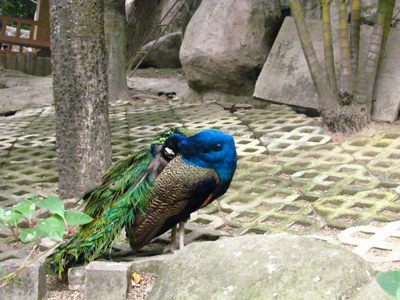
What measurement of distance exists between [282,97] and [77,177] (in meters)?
3.23

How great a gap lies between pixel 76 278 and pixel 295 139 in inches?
126

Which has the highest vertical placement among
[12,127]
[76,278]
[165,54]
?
[165,54]

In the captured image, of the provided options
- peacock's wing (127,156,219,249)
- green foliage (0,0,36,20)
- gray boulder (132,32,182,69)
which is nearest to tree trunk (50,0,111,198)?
peacock's wing (127,156,219,249)

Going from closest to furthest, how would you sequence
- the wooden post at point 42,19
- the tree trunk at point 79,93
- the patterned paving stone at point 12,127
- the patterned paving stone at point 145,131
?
1. the tree trunk at point 79,93
2. the patterned paving stone at point 145,131
3. the patterned paving stone at point 12,127
4. the wooden post at point 42,19

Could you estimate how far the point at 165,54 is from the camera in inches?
548

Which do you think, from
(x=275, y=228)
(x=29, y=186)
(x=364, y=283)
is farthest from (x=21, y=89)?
(x=364, y=283)

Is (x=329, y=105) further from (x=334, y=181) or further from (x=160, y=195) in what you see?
(x=160, y=195)

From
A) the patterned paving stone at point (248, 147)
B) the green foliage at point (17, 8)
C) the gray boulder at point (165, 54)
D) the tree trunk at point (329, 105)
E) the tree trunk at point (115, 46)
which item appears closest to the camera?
the patterned paving stone at point (248, 147)

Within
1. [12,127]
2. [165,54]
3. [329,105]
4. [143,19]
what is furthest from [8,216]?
[143,19]

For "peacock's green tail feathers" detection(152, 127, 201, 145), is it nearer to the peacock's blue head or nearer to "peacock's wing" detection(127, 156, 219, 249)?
the peacock's blue head

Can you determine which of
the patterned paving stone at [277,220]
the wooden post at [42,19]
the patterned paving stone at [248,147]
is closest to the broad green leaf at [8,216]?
the patterned paving stone at [277,220]

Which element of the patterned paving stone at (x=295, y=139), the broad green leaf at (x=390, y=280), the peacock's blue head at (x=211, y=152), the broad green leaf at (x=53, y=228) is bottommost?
the patterned paving stone at (x=295, y=139)

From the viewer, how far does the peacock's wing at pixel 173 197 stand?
281 centimetres

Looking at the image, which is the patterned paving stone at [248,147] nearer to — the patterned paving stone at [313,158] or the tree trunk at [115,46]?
the patterned paving stone at [313,158]
